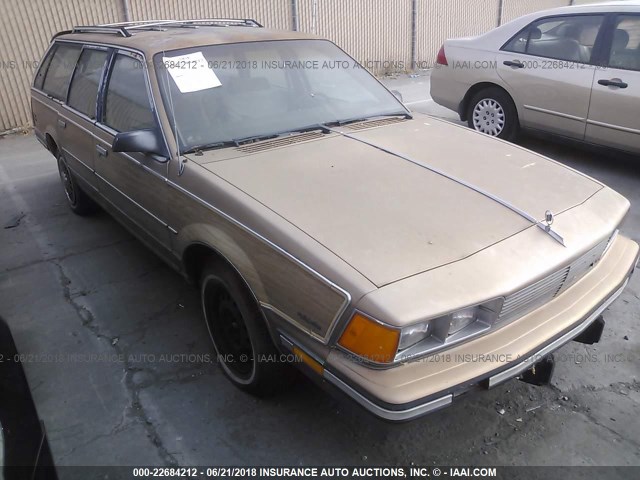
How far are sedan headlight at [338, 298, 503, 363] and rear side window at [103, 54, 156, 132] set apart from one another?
5.87ft

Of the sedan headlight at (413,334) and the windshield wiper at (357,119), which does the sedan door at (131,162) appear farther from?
the sedan headlight at (413,334)

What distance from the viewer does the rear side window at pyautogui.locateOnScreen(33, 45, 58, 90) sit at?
185 inches

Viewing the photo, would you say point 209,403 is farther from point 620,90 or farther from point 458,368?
point 620,90

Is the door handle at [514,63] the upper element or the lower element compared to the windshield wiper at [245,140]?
lower

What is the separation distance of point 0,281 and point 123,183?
1389 millimetres

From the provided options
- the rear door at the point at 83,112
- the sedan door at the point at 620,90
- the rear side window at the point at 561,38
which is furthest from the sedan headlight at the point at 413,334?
the rear side window at the point at 561,38

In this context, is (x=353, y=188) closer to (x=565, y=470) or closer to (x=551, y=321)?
(x=551, y=321)

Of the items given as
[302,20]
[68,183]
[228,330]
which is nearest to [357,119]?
[228,330]

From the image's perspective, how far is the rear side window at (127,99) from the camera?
3.02 metres

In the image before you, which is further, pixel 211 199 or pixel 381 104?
pixel 381 104

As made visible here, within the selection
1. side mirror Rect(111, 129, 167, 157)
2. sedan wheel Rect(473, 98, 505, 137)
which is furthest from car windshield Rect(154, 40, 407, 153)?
sedan wheel Rect(473, 98, 505, 137)

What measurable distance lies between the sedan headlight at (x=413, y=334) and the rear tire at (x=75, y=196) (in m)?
3.59

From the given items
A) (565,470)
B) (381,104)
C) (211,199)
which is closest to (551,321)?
(565,470)

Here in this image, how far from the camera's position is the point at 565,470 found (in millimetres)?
2213
